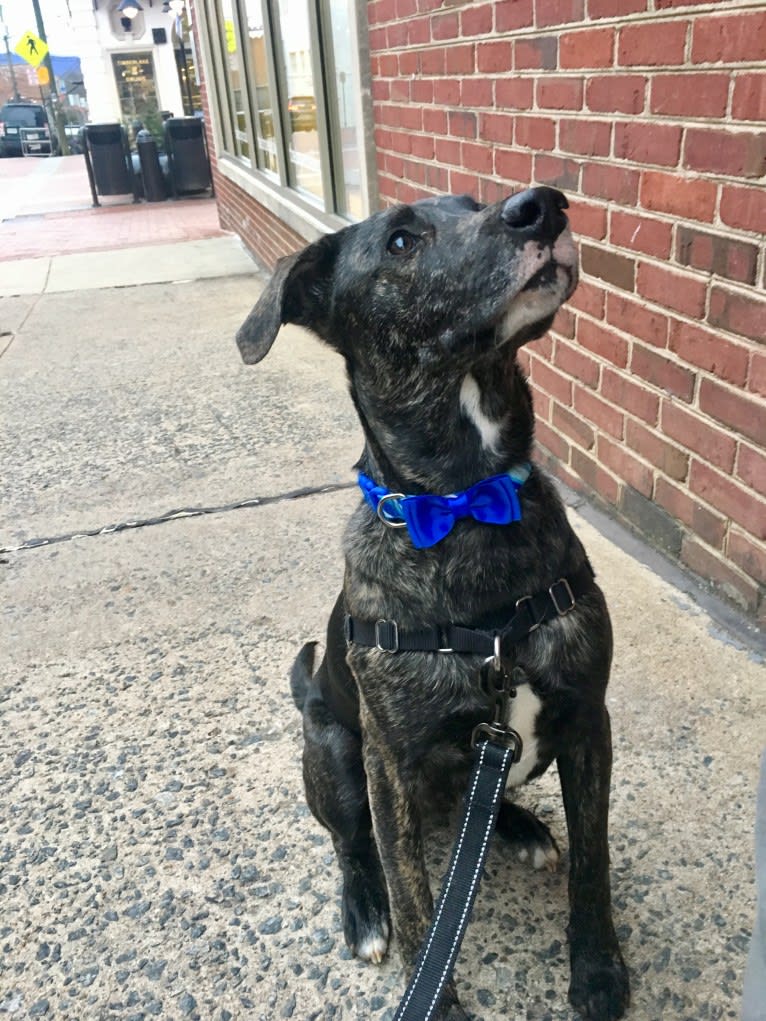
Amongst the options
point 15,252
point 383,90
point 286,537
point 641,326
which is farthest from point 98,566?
point 15,252

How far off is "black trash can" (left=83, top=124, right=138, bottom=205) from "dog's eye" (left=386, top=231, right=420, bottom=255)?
17312mm

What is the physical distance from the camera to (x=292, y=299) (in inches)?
79.6

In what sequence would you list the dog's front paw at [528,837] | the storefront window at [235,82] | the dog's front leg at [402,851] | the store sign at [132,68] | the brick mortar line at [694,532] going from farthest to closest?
the store sign at [132,68], the storefront window at [235,82], the brick mortar line at [694,532], the dog's front paw at [528,837], the dog's front leg at [402,851]

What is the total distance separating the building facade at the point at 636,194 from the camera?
2.57 m

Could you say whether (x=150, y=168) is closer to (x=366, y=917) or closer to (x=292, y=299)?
(x=292, y=299)

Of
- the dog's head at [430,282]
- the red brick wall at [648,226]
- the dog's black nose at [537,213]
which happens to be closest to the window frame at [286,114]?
the red brick wall at [648,226]

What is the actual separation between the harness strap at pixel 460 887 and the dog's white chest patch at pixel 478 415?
61 centimetres

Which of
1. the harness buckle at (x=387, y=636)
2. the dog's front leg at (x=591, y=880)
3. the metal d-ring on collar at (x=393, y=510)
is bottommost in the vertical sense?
the dog's front leg at (x=591, y=880)

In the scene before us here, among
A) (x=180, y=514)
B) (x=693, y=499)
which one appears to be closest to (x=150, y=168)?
(x=180, y=514)

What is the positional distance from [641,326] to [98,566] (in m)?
2.38

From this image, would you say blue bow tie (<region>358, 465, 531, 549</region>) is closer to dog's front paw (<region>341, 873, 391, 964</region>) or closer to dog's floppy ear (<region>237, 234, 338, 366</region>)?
dog's floppy ear (<region>237, 234, 338, 366</region>)

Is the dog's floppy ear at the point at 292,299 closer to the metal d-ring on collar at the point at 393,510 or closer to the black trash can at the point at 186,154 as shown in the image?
the metal d-ring on collar at the point at 393,510

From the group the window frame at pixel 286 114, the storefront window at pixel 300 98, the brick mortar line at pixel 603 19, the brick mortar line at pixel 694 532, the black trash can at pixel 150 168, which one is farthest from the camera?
the black trash can at pixel 150 168

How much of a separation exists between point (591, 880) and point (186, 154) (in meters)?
18.0
